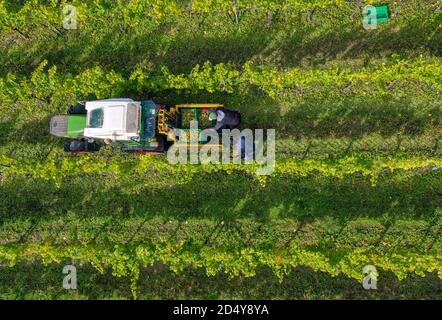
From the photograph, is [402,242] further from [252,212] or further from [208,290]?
[208,290]

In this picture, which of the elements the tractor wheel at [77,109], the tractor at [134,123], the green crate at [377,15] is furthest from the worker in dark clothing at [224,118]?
the green crate at [377,15]

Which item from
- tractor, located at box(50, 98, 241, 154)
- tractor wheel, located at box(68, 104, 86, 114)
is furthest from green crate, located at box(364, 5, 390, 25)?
tractor wheel, located at box(68, 104, 86, 114)

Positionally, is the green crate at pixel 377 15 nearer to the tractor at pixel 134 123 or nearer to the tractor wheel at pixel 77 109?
the tractor at pixel 134 123

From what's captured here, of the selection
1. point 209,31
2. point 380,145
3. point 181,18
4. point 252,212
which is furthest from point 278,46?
point 252,212

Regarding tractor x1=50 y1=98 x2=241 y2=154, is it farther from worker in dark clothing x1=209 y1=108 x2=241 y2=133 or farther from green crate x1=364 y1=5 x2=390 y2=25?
green crate x1=364 y1=5 x2=390 y2=25

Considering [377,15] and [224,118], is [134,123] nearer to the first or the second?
[224,118]

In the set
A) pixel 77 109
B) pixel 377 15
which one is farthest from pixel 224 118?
pixel 377 15
